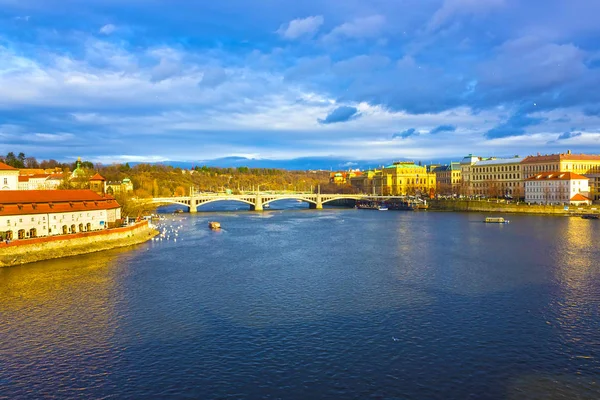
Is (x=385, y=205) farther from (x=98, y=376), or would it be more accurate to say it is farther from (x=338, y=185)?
(x=98, y=376)

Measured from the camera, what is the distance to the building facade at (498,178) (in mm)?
94188

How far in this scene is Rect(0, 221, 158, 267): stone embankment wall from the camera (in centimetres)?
3073

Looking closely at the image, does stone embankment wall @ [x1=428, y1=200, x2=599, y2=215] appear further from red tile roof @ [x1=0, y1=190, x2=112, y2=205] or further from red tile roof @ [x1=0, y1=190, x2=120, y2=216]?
red tile roof @ [x1=0, y1=190, x2=112, y2=205]

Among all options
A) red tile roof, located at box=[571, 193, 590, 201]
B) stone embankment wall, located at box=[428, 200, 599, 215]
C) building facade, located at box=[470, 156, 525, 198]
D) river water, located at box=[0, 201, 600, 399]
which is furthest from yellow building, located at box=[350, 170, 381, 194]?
river water, located at box=[0, 201, 600, 399]

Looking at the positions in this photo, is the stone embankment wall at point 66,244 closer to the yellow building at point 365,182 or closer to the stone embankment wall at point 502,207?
the stone embankment wall at point 502,207

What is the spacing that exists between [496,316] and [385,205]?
87055mm

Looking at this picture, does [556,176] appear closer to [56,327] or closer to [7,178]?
[7,178]

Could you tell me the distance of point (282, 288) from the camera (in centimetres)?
2448

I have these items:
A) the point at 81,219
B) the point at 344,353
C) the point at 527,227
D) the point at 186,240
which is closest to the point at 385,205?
the point at 527,227

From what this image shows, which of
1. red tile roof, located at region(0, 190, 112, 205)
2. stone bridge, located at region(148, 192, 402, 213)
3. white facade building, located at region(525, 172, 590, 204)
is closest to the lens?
red tile roof, located at region(0, 190, 112, 205)

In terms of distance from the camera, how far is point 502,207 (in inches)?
3113

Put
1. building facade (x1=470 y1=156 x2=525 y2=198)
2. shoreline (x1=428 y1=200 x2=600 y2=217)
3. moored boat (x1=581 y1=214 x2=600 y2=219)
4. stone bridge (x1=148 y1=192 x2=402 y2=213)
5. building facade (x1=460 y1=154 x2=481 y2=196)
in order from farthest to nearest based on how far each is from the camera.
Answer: building facade (x1=460 y1=154 x2=481 y2=196), building facade (x1=470 y1=156 x2=525 y2=198), stone bridge (x1=148 y1=192 x2=402 y2=213), shoreline (x1=428 y1=200 x2=600 y2=217), moored boat (x1=581 y1=214 x2=600 y2=219)

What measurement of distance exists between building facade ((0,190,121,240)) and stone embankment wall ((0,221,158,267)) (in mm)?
1832

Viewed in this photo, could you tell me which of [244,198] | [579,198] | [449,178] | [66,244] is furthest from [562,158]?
[66,244]
